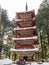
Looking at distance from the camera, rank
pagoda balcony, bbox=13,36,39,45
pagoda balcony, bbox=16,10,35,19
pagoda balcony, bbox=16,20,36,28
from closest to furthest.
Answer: pagoda balcony, bbox=13,36,39,45 → pagoda balcony, bbox=16,10,35,19 → pagoda balcony, bbox=16,20,36,28

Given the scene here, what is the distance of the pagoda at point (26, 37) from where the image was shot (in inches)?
1248

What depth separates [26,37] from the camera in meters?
32.2

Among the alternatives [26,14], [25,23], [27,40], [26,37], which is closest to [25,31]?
[26,37]

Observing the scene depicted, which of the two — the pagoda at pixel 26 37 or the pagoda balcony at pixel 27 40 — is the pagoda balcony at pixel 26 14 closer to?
the pagoda at pixel 26 37

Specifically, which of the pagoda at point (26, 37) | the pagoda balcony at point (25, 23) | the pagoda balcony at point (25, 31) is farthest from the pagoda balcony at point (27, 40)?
the pagoda balcony at point (25, 23)

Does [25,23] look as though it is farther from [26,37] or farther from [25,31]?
[26,37]

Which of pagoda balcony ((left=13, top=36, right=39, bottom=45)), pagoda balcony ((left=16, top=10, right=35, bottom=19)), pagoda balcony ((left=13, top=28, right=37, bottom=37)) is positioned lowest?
pagoda balcony ((left=13, top=36, right=39, bottom=45))

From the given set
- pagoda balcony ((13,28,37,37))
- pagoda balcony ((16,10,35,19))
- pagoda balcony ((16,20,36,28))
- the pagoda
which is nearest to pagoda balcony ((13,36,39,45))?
the pagoda

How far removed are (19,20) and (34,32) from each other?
2.70 m

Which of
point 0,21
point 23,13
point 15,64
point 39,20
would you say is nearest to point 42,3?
point 39,20

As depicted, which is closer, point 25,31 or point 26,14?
point 25,31

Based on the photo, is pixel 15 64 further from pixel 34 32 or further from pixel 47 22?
pixel 47 22

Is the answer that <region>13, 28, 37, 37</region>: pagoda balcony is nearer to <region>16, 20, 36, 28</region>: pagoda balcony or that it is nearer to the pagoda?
the pagoda

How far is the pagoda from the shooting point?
31708 millimetres
